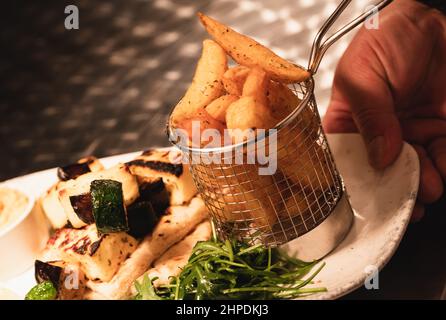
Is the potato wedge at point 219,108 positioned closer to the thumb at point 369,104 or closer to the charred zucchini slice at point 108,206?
the charred zucchini slice at point 108,206

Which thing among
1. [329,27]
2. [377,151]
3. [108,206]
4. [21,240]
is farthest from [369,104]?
[21,240]

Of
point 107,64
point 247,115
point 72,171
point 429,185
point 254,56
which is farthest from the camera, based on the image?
point 107,64

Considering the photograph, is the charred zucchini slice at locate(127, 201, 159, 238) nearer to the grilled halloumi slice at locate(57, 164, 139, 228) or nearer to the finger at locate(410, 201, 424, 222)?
the grilled halloumi slice at locate(57, 164, 139, 228)

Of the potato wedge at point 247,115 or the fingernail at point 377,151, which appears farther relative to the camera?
the fingernail at point 377,151

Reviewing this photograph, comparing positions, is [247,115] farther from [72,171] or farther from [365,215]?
[72,171]

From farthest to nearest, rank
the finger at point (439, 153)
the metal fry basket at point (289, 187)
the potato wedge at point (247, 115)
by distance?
the finger at point (439, 153) → the metal fry basket at point (289, 187) → the potato wedge at point (247, 115)

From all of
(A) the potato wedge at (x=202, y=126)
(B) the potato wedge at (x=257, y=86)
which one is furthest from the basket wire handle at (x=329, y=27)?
(A) the potato wedge at (x=202, y=126)
